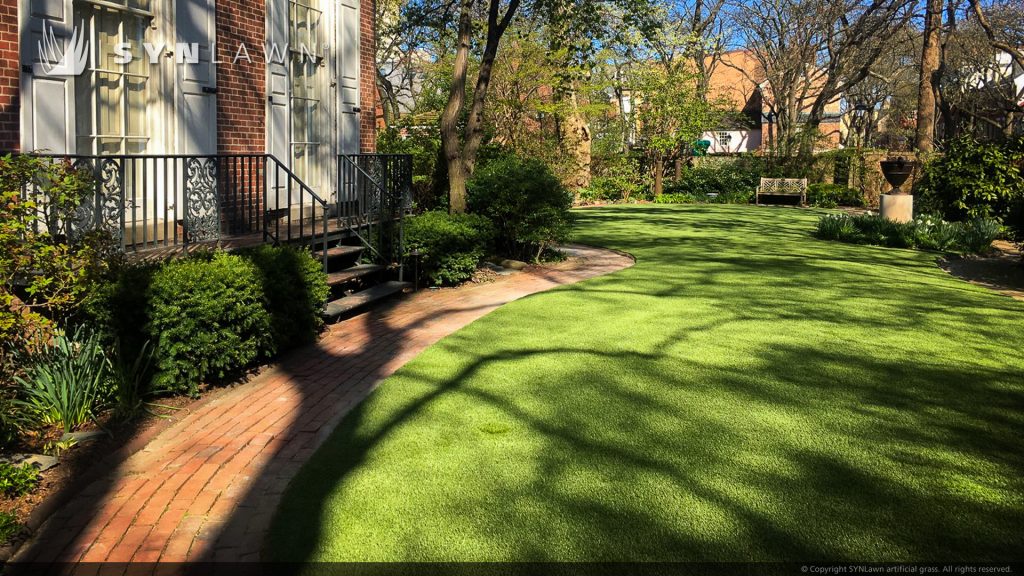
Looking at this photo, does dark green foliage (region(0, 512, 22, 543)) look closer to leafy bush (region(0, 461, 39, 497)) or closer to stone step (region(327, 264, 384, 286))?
leafy bush (region(0, 461, 39, 497))

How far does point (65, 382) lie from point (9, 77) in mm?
3073

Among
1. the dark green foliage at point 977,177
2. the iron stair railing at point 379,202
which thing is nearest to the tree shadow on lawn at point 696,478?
the iron stair railing at point 379,202

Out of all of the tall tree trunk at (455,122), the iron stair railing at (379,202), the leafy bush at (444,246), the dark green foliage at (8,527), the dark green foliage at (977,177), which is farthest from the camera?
the dark green foliage at (977,177)

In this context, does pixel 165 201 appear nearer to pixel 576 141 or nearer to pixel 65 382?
pixel 65 382

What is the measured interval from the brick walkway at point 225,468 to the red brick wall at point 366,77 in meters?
5.46

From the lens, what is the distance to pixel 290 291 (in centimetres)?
654

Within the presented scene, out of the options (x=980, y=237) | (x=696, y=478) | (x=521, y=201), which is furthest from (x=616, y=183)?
(x=696, y=478)

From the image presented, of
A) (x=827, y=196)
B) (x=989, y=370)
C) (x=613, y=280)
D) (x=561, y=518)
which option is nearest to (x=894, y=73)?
(x=827, y=196)

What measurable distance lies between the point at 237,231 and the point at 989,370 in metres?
7.58

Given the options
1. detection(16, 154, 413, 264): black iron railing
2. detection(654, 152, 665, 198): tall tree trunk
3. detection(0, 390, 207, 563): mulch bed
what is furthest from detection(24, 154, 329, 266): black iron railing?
detection(654, 152, 665, 198): tall tree trunk

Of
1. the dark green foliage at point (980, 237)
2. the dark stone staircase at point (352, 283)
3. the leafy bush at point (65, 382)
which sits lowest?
the leafy bush at point (65, 382)

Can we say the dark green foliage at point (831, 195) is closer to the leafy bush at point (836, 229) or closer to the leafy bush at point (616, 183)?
the leafy bush at point (616, 183)

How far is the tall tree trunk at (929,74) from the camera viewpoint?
976 inches

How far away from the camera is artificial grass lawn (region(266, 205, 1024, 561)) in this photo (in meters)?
3.56
